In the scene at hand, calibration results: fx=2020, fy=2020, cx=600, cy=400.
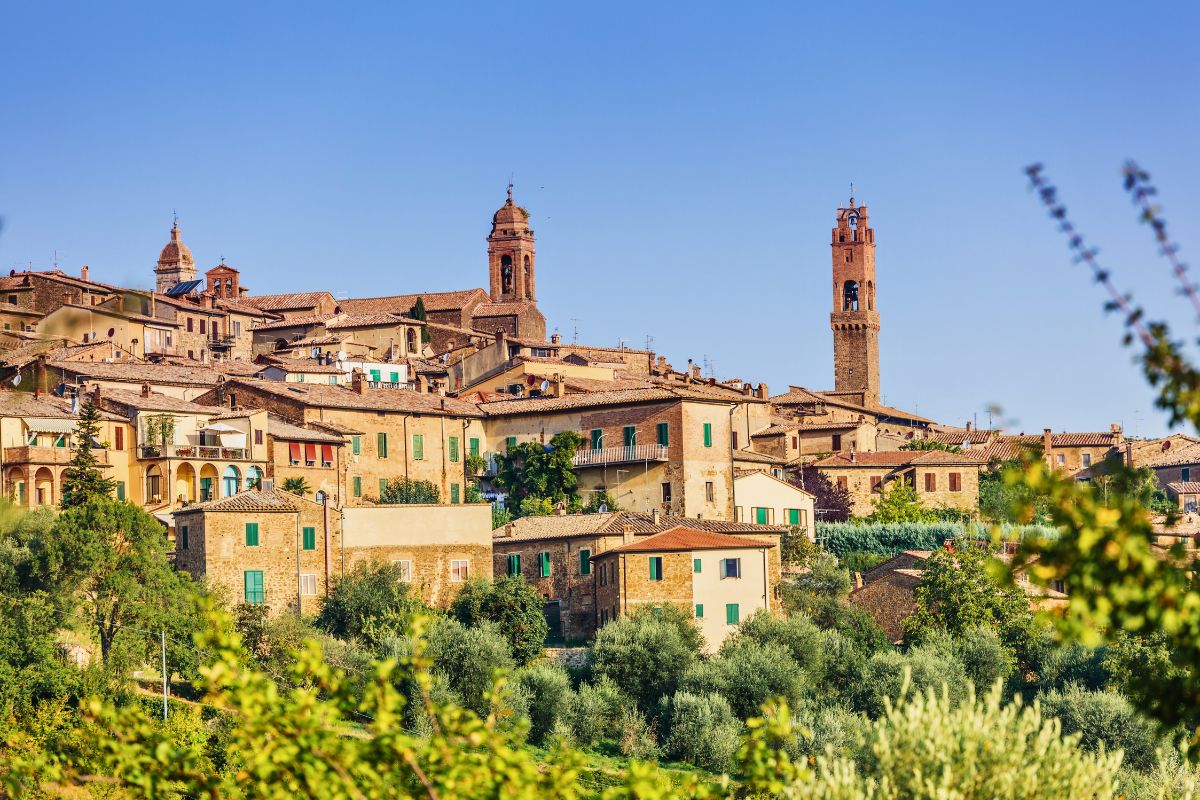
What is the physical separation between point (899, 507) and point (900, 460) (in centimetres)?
327

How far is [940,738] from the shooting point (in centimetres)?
1998

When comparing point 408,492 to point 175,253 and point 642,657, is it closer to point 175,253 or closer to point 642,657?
point 642,657

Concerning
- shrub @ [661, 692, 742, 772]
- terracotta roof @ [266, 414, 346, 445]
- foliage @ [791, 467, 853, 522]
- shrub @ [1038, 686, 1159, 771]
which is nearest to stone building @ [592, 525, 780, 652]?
shrub @ [661, 692, 742, 772]

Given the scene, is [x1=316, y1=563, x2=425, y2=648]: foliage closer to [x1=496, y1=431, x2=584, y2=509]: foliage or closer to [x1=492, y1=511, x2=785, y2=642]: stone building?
[x1=492, y1=511, x2=785, y2=642]: stone building

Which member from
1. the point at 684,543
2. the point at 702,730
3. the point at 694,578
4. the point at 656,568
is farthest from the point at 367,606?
the point at 702,730

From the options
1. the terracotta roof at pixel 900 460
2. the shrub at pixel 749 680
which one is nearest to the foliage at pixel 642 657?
the shrub at pixel 749 680

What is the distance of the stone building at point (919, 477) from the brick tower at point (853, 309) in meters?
31.6

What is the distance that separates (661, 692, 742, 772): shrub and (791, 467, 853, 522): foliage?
73.3 feet

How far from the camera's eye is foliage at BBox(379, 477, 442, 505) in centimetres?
5900

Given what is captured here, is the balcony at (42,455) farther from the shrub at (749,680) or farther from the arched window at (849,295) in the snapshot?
the arched window at (849,295)

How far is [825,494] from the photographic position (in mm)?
70062

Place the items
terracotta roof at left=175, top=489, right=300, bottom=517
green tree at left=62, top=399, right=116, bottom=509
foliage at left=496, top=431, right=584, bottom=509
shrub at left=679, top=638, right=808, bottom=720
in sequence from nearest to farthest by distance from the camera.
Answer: shrub at left=679, top=638, right=808, bottom=720, terracotta roof at left=175, top=489, right=300, bottom=517, green tree at left=62, top=399, right=116, bottom=509, foliage at left=496, top=431, right=584, bottom=509

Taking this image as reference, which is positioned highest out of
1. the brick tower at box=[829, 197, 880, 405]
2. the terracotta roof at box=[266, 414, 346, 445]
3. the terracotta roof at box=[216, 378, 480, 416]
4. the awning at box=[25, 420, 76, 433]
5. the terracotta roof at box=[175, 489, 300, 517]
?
the brick tower at box=[829, 197, 880, 405]

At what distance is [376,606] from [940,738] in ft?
100
